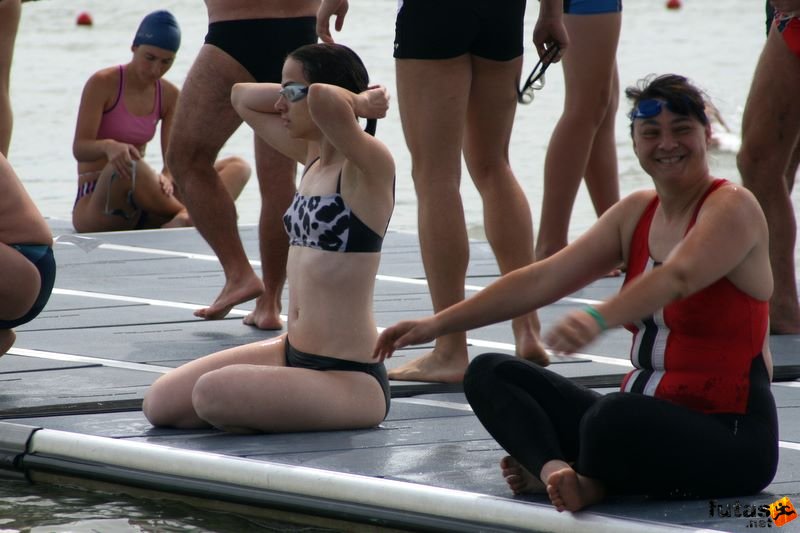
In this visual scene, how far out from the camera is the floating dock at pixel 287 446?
3.39 meters

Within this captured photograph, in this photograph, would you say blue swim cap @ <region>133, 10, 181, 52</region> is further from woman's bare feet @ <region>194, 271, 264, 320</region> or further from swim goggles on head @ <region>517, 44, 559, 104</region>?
swim goggles on head @ <region>517, 44, 559, 104</region>

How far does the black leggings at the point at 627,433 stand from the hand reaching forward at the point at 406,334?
0.30 meters

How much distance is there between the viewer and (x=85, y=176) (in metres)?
8.41

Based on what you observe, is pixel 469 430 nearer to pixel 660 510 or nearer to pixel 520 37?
pixel 660 510

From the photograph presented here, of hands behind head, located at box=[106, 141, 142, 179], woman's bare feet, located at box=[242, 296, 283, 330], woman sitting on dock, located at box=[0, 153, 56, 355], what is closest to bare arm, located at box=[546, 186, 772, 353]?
woman sitting on dock, located at box=[0, 153, 56, 355]

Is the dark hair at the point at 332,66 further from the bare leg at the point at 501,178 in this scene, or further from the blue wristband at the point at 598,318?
the blue wristband at the point at 598,318

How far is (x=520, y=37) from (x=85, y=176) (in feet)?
13.8

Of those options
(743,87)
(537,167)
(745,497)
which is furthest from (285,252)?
(743,87)

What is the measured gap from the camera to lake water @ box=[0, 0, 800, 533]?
3.88 m

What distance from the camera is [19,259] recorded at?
4.84 metres

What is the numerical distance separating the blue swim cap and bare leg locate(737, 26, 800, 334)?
378 cm

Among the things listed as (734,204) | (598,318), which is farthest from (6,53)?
(598,318)

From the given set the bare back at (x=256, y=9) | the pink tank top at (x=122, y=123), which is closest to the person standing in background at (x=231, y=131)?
the bare back at (x=256, y=9)

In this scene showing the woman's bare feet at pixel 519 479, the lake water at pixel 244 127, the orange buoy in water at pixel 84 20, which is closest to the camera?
the woman's bare feet at pixel 519 479
